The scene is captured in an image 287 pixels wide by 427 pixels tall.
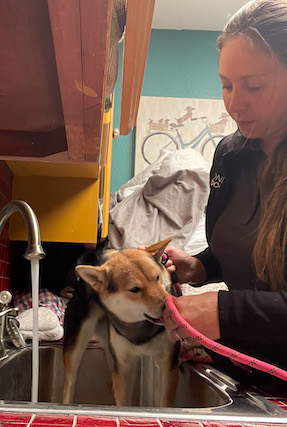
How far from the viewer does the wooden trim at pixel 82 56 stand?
12.6 inches

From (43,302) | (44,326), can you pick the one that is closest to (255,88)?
(44,326)

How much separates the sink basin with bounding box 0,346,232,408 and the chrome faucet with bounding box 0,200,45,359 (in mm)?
37

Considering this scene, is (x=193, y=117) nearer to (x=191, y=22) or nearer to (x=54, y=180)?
(x=191, y=22)

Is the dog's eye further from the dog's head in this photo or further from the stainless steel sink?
the stainless steel sink

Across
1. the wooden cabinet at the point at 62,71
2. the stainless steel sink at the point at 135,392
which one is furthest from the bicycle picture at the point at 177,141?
the stainless steel sink at the point at 135,392

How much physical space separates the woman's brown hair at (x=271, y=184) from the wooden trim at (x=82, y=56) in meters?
0.33

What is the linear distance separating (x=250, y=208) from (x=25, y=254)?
0.41m

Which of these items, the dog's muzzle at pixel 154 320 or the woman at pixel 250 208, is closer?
the woman at pixel 250 208

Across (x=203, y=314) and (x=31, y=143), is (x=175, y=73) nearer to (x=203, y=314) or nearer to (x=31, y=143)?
(x=31, y=143)

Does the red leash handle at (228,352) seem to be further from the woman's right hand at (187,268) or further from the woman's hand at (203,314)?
the woman's right hand at (187,268)

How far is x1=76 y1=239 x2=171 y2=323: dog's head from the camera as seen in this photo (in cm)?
72

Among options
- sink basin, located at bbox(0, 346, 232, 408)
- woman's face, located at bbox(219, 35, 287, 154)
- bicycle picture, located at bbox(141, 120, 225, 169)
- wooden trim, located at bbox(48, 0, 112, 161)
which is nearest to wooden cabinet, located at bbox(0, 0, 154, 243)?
wooden trim, located at bbox(48, 0, 112, 161)

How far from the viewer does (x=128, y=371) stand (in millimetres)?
760

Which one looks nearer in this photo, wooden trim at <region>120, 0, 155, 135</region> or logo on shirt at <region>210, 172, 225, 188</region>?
wooden trim at <region>120, 0, 155, 135</region>
